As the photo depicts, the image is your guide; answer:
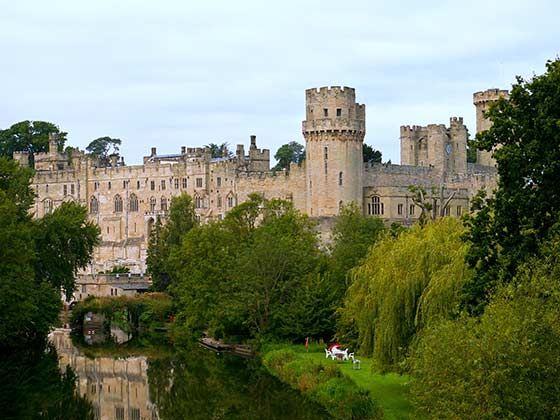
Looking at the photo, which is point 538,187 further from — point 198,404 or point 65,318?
point 65,318

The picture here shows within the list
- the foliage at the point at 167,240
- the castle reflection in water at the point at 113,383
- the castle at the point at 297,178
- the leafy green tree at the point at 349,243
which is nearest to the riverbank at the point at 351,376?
the leafy green tree at the point at 349,243

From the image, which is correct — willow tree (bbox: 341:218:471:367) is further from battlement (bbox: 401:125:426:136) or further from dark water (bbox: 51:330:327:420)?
battlement (bbox: 401:125:426:136)

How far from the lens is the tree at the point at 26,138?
354ft

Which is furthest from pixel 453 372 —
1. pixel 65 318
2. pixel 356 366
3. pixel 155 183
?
pixel 155 183

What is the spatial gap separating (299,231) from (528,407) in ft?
106

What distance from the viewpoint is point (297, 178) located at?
73.1 m

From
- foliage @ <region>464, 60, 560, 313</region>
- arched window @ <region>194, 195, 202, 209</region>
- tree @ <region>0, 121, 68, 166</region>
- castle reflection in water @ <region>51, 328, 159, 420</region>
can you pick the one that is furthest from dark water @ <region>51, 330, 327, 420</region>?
tree @ <region>0, 121, 68, 166</region>

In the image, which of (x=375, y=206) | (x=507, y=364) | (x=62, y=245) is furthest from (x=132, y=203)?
(x=507, y=364)

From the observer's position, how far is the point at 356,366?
3569 cm

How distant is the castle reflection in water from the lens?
34.7 meters

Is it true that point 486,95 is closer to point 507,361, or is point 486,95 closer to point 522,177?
point 522,177

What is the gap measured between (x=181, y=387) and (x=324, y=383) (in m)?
6.68

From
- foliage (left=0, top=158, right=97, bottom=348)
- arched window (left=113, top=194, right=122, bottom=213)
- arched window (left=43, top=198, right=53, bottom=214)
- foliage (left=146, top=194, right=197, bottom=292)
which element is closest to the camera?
foliage (left=0, top=158, right=97, bottom=348)

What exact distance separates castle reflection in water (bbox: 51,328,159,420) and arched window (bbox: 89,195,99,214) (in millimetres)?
37797
